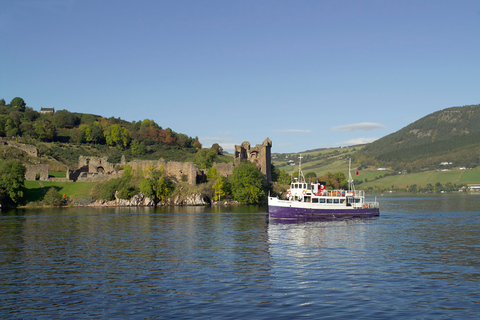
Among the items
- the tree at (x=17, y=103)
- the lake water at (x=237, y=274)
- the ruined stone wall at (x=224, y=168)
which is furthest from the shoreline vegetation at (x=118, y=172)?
the lake water at (x=237, y=274)

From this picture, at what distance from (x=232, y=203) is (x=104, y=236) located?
191ft

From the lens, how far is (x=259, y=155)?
132 metres

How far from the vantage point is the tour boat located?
197 ft

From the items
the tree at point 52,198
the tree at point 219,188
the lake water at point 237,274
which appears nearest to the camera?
the lake water at point 237,274

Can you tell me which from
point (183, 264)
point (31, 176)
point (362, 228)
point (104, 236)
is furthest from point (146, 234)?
point (31, 176)

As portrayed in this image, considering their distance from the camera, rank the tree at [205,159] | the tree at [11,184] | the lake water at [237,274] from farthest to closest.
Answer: the tree at [205,159] → the tree at [11,184] → the lake water at [237,274]

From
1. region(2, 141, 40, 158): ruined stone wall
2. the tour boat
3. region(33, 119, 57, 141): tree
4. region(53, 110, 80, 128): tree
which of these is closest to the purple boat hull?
the tour boat

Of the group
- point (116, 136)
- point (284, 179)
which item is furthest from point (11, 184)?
point (116, 136)

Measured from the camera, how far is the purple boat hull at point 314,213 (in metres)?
60.0

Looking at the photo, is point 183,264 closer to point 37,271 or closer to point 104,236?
point 37,271

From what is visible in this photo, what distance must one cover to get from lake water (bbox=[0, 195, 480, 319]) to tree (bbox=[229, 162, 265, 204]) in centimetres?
5195

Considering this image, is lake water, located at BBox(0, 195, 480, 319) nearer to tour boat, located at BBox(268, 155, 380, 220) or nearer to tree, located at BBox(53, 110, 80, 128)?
tour boat, located at BBox(268, 155, 380, 220)

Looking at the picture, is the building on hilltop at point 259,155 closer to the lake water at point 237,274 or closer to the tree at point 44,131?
the tree at point 44,131

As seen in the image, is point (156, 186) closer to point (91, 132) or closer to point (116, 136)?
point (116, 136)
